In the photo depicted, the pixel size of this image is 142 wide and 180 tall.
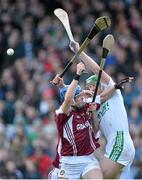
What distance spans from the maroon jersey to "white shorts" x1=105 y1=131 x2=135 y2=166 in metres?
0.39

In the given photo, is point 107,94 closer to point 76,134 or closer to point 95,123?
point 95,123

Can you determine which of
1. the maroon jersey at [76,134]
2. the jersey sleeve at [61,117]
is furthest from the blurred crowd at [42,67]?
the jersey sleeve at [61,117]

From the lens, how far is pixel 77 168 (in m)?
11.8

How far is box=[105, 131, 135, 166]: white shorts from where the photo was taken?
1209 centimetres

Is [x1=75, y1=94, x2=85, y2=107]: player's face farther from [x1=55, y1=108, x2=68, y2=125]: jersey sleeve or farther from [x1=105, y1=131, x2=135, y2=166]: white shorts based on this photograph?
[x1=105, y1=131, x2=135, y2=166]: white shorts

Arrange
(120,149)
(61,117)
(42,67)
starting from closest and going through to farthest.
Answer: (61,117)
(120,149)
(42,67)

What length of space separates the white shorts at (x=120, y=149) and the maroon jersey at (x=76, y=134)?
389 mm

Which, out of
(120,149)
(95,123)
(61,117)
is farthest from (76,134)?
(120,149)

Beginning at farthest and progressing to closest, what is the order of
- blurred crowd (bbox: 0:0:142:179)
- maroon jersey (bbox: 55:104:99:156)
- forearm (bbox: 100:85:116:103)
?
blurred crowd (bbox: 0:0:142:179) → forearm (bbox: 100:85:116:103) → maroon jersey (bbox: 55:104:99:156)

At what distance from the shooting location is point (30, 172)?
52.7 feet

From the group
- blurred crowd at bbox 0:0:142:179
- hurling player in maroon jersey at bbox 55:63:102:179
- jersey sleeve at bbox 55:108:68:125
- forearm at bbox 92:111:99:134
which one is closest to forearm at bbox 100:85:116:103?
forearm at bbox 92:111:99:134

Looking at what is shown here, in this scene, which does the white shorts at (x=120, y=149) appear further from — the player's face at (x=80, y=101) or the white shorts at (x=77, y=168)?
the player's face at (x=80, y=101)

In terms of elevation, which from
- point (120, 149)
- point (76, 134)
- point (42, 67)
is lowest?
point (120, 149)

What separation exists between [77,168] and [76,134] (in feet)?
1.35
